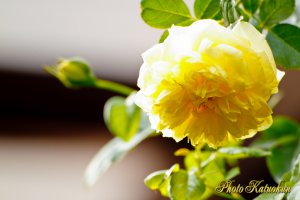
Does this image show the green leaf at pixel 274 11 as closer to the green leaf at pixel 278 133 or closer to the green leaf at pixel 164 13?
the green leaf at pixel 164 13

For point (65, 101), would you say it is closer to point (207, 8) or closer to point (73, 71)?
point (73, 71)

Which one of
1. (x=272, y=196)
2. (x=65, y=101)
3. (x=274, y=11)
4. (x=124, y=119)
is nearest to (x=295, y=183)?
(x=272, y=196)

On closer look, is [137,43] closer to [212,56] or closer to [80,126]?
[80,126]

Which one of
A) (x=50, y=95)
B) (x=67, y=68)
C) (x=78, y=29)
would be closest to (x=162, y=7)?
(x=67, y=68)

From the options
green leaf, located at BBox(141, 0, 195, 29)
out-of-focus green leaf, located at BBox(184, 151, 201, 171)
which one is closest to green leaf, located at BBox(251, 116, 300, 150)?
out-of-focus green leaf, located at BBox(184, 151, 201, 171)

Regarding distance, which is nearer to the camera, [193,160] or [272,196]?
[272,196]
